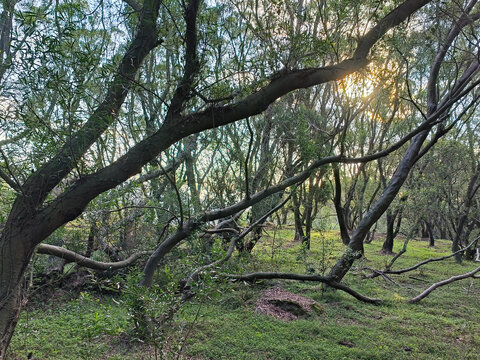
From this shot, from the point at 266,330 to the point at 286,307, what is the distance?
1052 mm

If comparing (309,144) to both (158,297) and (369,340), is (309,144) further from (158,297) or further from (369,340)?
(158,297)

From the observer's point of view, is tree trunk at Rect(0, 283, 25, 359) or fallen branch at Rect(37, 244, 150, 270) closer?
tree trunk at Rect(0, 283, 25, 359)

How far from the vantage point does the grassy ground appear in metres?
4.14

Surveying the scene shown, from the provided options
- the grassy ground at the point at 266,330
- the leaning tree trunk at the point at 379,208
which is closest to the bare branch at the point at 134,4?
the grassy ground at the point at 266,330

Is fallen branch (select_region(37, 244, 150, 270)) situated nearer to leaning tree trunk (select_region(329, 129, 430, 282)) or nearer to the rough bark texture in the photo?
the rough bark texture

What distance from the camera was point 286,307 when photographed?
6.38 m

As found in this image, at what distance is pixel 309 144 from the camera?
581 centimetres

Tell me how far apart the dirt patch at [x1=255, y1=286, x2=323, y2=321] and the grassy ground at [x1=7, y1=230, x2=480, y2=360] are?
0.63 feet

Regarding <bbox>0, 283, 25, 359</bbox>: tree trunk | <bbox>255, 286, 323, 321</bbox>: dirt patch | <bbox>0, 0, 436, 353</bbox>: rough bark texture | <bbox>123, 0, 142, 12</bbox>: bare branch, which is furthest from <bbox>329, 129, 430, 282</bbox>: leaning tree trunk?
<bbox>123, 0, 142, 12</bbox>: bare branch

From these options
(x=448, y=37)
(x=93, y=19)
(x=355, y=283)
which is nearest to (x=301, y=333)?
(x=355, y=283)

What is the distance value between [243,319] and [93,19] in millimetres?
5209

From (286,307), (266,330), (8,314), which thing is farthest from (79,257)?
(286,307)

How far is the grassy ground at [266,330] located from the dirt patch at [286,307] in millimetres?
193

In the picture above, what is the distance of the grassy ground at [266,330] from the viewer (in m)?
4.14
